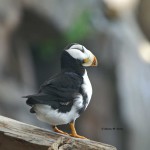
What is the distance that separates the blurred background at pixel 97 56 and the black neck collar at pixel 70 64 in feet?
18.3

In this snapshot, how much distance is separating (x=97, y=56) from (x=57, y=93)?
669 cm

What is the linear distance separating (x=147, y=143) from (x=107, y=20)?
2.08 meters

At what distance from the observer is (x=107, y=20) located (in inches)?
416

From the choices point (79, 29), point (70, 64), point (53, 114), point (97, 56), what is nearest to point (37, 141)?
point (53, 114)

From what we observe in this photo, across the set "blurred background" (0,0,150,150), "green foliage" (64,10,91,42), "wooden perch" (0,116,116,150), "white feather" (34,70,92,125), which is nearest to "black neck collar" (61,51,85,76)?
"white feather" (34,70,92,125)

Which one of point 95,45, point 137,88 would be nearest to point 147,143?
point 137,88

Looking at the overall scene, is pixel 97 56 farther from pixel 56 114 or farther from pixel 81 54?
pixel 56 114

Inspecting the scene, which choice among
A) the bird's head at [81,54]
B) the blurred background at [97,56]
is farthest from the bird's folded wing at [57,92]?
the blurred background at [97,56]

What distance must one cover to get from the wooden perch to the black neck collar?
329 millimetres

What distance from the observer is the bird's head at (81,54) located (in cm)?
320

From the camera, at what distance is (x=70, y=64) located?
3258 millimetres

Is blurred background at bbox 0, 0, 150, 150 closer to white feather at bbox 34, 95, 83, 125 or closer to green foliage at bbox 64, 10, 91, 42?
green foliage at bbox 64, 10, 91, 42

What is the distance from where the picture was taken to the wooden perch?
127 inches

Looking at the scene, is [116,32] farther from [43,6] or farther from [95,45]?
[43,6]
